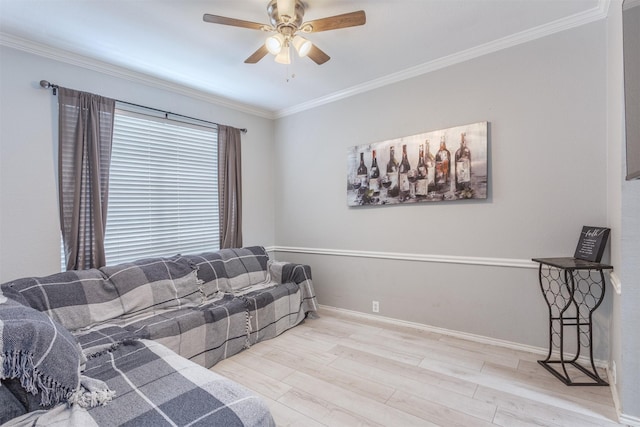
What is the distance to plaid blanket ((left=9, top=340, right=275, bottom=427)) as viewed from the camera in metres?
1.19

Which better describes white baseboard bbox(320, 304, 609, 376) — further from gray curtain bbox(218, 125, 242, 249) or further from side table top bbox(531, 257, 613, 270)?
gray curtain bbox(218, 125, 242, 249)

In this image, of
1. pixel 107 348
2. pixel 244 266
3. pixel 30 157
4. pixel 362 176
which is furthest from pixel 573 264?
pixel 30 157

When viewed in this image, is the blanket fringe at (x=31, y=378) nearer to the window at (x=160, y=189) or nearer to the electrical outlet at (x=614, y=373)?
the window at (x=160, y=189)

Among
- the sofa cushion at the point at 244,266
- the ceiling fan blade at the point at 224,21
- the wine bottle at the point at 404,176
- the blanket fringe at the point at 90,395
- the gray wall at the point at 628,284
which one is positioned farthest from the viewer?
the sofa cushion at the point at 244,266

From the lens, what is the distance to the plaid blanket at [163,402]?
47.0 inches

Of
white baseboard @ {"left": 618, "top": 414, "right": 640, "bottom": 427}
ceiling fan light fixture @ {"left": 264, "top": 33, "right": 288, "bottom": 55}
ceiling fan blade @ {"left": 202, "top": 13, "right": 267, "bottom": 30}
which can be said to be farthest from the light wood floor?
ceiling fan blade @ {"left": 202, "top": 13, "right": 267, "bottom": 30}

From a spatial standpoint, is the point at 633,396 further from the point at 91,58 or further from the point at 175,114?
the point at 91,58

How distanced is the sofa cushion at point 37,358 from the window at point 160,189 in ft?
5.35

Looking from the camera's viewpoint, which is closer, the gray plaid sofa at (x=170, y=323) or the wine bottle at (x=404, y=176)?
the gray plaid sofa at (x=170, y=323)

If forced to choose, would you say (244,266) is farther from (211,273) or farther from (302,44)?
(302,44)

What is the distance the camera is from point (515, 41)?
259 centimetres

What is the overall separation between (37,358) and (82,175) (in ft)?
6.37

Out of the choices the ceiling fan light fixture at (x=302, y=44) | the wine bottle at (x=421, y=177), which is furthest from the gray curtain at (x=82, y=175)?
the wine bottle at (x=421, y=177)

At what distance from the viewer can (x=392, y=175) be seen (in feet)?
10.8
